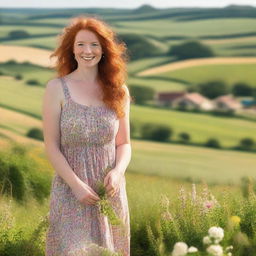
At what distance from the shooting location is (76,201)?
4301mm

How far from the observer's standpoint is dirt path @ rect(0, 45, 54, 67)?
945 cm

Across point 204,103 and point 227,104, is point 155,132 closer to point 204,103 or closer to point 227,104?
point 204,103

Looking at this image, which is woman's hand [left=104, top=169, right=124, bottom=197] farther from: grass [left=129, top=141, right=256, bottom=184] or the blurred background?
grass [left=129, top=141, right=256, bottom=184]

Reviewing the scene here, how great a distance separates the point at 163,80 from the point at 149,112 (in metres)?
0.53

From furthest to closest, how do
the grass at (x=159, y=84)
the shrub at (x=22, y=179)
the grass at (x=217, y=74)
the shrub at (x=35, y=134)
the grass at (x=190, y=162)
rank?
the grass at (x=217, y=74) → the grass at (x=159, y=84) → the shrub at (x=35, y=134) → the grass at (x=190, y=162) → the shrub at (x=22, y=179)

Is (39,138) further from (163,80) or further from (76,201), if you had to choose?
(76,201)

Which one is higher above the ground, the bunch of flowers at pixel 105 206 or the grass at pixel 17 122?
the bunch of flowers at pixel 105 206

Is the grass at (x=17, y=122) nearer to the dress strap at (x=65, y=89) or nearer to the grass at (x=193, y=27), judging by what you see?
the grass at (x=193, y=27)

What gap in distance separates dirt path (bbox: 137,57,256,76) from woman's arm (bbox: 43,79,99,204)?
5.09 m

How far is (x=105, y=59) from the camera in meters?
4.34

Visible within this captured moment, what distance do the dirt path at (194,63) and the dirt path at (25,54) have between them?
1.09 meters

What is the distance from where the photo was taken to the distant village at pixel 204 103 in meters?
8.95

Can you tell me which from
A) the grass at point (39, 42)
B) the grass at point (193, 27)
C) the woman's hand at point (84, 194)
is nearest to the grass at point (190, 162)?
the grass at point (193, 27)

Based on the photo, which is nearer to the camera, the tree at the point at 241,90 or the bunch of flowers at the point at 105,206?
the bunch of flowers at the point at 105,206
